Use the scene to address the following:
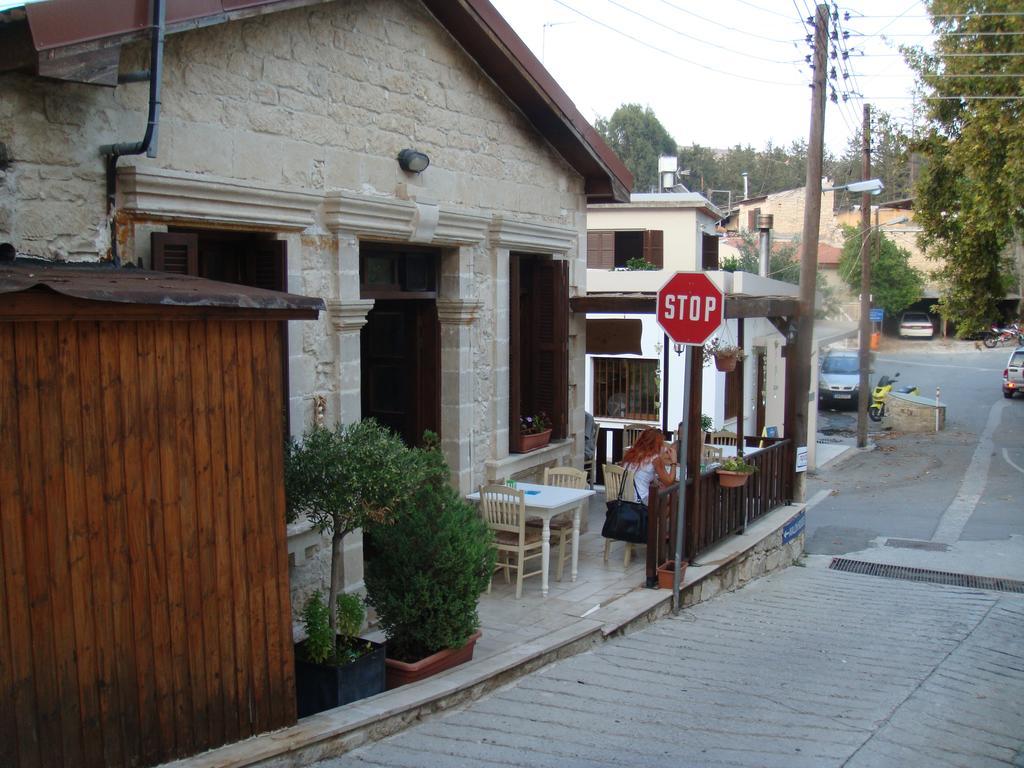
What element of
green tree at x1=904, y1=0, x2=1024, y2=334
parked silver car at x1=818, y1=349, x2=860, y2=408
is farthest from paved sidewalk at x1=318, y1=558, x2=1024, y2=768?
parked silver car at x1=818, y1=349, x2=860, y2=408

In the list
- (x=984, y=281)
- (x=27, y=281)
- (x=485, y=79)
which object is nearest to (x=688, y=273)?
(x=485, y=79)

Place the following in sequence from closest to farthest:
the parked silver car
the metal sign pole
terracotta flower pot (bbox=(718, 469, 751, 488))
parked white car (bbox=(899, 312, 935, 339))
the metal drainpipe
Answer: the metal drainpipe → the metal sign pole → terracotta flower pot (bbox=(718, 469, 751, 488)) → the parked silver car → parked white car (bbox=(899, 312, 935, 339))

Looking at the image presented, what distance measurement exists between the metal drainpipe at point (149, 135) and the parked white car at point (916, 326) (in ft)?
167

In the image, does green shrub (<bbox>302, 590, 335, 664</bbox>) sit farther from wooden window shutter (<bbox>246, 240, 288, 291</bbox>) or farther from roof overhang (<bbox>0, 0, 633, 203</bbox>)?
roof overhang (<bbox>0, 0, 633, 203</bbox>)

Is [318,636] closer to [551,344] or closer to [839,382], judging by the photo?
[551,344]

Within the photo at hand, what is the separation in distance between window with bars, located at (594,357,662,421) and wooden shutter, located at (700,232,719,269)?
5631mm

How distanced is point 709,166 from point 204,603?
223 feet

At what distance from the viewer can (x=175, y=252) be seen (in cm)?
543

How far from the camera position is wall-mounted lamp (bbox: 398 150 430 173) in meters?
7.31

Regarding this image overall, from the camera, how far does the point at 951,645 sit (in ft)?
25.3

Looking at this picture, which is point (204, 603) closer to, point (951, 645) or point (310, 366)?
point (310, 366)

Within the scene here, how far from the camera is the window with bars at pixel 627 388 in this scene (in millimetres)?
17844

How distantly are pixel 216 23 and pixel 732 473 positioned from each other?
5963mm

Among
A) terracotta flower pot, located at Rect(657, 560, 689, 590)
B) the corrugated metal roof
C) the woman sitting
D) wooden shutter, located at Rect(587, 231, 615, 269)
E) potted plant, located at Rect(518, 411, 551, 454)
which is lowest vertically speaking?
terracotta flower pot, located at Rect(657, 560, 689, 590)
